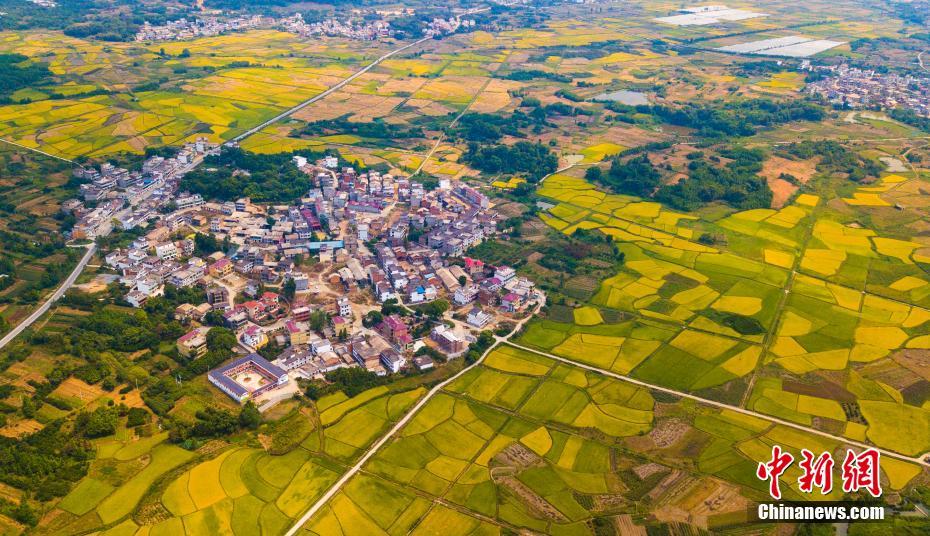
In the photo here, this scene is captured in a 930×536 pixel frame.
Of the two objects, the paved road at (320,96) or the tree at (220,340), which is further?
the paved road at (320,96)

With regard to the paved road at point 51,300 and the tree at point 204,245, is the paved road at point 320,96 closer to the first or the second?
the tree at point 204,245

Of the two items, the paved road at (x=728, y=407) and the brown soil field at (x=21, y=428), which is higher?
the brown soil field at (x=21, y=428)

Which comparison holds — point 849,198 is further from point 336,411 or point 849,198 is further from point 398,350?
point 336,411

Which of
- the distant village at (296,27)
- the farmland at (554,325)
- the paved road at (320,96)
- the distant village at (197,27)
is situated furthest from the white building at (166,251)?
the distant village at (296,27)

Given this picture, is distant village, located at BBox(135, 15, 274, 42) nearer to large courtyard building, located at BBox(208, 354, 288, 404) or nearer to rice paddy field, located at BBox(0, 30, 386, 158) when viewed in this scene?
rice paddy field, located at BBox(0, 30, 386, 158)

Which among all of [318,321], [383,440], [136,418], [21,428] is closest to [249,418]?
[136,418]

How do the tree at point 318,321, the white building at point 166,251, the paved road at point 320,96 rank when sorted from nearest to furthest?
the tree at point 318,321, the white building at point 166,251, the paved road at point 320,96
